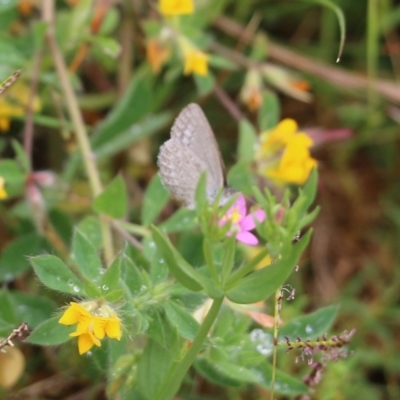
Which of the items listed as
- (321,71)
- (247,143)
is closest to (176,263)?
(247,143)

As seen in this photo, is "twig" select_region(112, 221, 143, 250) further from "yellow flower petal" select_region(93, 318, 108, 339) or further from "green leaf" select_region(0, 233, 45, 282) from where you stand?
"yellow flower petal" select_region(93, 318, 108, 339)

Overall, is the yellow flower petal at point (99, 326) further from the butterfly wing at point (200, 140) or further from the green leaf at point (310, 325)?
the green leaf at point (310, 325)

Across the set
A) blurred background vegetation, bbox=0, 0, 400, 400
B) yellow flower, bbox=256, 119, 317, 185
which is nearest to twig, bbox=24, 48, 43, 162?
blurred background vegetation, bbox=0, 0, 400, 400

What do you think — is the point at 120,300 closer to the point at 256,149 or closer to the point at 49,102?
the point at 256,149

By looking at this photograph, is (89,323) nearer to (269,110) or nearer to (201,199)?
(201,199)

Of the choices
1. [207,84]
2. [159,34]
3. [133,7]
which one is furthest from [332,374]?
[133,7]

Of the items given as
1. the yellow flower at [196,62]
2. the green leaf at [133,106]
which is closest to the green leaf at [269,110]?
the yellow flower at [196,62]
